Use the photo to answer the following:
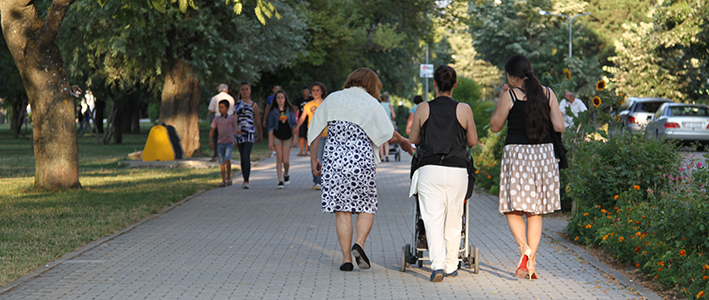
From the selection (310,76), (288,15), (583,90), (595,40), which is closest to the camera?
(288,15)

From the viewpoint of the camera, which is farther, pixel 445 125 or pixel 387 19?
pixel 387 19

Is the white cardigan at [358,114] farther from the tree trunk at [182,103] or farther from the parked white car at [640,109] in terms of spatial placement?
the parked white car at [640,109]

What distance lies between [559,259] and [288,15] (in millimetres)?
16181

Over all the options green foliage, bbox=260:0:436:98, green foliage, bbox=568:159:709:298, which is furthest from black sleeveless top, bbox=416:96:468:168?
green foliage, bbox=260:0:436:98

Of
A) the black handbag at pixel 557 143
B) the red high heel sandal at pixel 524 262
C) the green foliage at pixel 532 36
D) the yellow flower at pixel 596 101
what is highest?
the green foliage at pixel 532 36

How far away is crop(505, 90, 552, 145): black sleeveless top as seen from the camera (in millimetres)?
6273

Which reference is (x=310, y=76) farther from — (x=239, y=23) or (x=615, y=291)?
(x=615, y=291)

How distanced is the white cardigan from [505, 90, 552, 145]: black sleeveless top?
981 mm

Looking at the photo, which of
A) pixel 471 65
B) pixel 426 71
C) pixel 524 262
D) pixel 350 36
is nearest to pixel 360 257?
pixel 524 262

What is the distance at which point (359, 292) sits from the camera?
230 inches

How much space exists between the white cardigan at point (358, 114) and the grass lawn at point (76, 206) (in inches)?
106

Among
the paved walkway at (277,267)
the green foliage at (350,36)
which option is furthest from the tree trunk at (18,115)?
the paved walkway at (277,267)

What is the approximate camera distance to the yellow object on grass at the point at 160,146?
64.3 feet

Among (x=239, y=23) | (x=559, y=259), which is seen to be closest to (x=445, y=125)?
(x=559, y=259)
